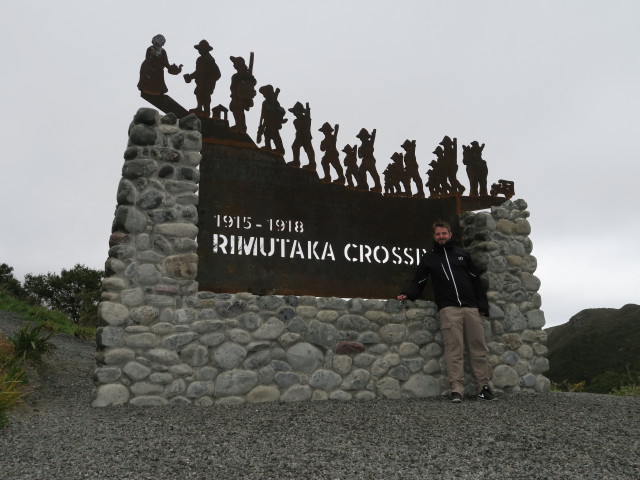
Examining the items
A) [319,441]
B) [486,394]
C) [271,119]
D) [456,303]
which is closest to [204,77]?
[271,119]

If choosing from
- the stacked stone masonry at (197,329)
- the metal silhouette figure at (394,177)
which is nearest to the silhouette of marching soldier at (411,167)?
the metal silhouette figure at (394,177)

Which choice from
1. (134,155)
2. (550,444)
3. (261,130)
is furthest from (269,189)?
(550,444)

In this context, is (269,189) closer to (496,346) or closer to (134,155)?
(134,155)

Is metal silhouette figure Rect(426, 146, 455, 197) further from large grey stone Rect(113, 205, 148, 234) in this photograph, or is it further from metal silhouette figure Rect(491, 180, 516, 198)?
large grey stone Rect(113, 205, 148, 234)

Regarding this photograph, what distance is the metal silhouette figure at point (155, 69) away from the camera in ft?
16.0

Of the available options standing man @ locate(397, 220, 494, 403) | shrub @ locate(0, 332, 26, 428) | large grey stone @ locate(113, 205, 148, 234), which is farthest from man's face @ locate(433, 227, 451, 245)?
shrub @ locate(0, 332, 26, 428)

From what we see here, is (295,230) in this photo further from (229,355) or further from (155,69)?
(155,69)

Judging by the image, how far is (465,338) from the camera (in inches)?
206

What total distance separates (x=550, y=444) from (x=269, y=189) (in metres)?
3.20

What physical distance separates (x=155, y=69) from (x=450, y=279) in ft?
11.3

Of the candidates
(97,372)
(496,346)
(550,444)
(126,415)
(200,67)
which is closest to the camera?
(550,444)

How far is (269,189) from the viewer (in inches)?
202

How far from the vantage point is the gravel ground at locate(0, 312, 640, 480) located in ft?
9.46

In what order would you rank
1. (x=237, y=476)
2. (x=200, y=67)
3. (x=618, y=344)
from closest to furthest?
(x=237, y=476)
(x=200, y=67)
(x=618, y=344)
